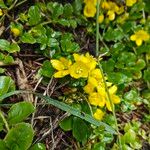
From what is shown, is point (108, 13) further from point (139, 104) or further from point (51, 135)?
point (51, 135)

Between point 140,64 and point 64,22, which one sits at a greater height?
point 64,22

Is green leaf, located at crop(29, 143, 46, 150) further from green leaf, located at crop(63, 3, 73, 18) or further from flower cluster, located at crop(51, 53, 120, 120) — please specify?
green leaf, located at crop(63, 3, 73, 18)

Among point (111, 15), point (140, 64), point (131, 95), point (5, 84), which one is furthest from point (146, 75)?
point (5, 84)

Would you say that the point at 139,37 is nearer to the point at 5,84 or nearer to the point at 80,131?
the point at 80,131

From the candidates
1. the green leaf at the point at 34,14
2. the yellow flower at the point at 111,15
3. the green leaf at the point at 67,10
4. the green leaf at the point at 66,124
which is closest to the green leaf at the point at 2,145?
the green leaf at the point at 66,124

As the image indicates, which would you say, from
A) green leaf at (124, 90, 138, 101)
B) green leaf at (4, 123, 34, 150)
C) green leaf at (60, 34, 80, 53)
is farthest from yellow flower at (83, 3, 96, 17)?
green leaf at (4, 123, 34, 150)

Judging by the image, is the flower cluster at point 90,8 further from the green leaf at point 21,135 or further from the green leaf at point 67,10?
the green leaf at point 21,135
